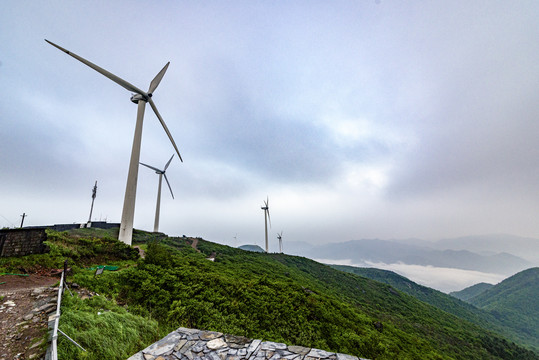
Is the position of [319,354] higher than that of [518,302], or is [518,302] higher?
[319,354]

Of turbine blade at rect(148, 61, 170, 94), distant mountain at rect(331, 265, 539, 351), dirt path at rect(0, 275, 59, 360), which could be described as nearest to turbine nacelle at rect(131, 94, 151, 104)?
turbine blade at rect(148, 61, 170, 94)

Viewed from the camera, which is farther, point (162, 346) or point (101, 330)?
point (101, 330)

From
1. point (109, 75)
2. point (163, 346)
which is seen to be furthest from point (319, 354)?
point (109, 75)

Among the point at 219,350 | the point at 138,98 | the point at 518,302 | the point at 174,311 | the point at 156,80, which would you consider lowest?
the point at 518,302

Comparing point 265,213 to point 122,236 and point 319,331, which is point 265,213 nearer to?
point 122,236

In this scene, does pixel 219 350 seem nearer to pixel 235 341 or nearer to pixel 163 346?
pixel 235 341

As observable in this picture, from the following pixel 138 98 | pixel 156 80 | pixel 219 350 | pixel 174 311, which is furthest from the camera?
pixel 156 80

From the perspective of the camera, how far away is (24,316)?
7.97 metres

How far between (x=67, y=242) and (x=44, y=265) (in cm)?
576

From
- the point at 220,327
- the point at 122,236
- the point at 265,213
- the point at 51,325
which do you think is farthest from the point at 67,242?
the point at 265,213

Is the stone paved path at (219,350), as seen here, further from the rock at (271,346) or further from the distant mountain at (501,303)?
the distant mountain at (501,303)

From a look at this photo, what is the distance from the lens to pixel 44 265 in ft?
49.3

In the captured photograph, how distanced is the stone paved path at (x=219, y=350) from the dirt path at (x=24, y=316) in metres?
3.01

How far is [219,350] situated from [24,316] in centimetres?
738
